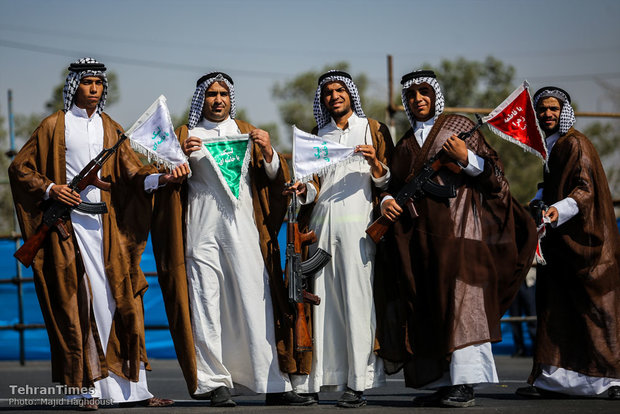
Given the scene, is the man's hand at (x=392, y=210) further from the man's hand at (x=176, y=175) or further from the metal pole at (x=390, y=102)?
the metal pole at (x=390, y=102)

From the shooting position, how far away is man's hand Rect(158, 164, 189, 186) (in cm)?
656

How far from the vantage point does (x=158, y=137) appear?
670 centimetres

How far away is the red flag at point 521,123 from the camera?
688 centimetres

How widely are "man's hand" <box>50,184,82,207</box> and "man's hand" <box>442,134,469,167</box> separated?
2.58m

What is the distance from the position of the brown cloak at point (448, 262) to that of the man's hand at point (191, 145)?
142 cm

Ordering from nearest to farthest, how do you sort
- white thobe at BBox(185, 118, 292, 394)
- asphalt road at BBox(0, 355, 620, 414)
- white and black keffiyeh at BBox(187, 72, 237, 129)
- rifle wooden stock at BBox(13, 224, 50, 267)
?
1. asphalt road at BBox(0, 355, 620, 414)
2. rifle wooden stock at BBox(13, 224, 50, 267)
3. white thobe at BBox(185, 118, 292, 394)
4. white and black keffiyeh at BBox(187, 72, 237, 129)

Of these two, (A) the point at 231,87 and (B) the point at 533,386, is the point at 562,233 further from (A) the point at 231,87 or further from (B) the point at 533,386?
(A) the point at 231,87

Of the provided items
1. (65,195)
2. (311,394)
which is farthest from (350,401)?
(65,195)

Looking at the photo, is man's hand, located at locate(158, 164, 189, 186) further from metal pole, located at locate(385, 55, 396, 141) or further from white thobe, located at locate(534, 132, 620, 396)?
metal pole, located at locate(385, 55, 396, 141)

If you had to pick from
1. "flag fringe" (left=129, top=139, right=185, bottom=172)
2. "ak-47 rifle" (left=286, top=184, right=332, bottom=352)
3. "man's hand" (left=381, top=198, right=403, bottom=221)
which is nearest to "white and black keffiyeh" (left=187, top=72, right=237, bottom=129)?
"flag fringe" (left=129, top=139, right=185, bottom=172)

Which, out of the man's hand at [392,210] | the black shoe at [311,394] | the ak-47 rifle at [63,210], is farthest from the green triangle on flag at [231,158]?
the black shoe at [311,394]

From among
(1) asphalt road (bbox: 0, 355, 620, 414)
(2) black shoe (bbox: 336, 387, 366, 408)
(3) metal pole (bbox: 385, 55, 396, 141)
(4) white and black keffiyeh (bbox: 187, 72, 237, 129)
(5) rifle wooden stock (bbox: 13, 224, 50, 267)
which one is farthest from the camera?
(3) metal pole (bbox: 385, 55, 396, 141)

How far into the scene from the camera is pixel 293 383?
262 inches

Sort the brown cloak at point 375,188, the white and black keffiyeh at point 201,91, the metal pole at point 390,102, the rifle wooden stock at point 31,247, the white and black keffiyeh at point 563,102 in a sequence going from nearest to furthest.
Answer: the rifle wooden stock at point 31,247
the brown cloak at point 375,188
the white and black keffiyeh at point 201,91
the white and black keffiyeh at point 563,102
the metal pole at point 390,102
